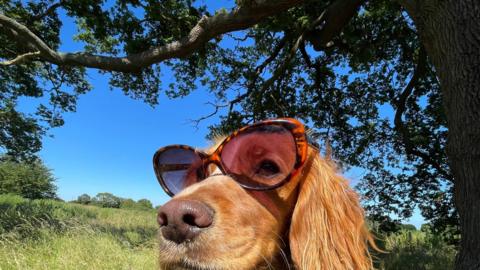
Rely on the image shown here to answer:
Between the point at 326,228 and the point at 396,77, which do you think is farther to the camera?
the point at 396,77

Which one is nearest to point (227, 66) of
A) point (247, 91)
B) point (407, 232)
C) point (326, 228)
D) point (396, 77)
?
point (247, 91)

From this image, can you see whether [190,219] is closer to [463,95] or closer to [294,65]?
[463,95]

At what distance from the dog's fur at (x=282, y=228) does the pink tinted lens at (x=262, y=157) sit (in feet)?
0.23

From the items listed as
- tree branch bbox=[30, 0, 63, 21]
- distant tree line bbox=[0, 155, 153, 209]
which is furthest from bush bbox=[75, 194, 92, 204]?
tree branch bbox=[30, 0, 63, 21]

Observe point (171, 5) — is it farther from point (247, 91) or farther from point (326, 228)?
point (326, 228)

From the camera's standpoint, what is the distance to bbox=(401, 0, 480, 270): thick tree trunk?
3.15 metres

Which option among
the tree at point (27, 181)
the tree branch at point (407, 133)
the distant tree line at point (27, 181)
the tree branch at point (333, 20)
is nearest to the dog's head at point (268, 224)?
the tree branch at point (333, 20)

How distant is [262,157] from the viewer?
187 centimetres

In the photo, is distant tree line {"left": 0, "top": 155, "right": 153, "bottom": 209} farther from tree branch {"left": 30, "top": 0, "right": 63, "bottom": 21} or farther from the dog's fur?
the dog's fur

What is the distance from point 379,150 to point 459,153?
791cm

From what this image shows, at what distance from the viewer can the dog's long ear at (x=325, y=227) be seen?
1.70 meters

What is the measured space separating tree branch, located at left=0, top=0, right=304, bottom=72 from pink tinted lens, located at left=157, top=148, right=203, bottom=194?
3971 millimetres

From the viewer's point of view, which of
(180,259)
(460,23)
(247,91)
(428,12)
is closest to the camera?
(180,259)

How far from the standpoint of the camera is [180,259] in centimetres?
144
